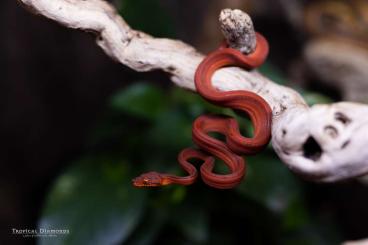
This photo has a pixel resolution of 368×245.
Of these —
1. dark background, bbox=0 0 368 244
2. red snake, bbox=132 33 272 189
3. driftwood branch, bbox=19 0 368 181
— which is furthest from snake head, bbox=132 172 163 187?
dark background, bbox=0 0 368 244

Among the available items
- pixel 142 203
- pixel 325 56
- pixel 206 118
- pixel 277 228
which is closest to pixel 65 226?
pixel 142 203

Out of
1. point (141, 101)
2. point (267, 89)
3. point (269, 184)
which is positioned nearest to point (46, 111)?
point (141, 101)

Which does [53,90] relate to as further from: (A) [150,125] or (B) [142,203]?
(B) [142,203]

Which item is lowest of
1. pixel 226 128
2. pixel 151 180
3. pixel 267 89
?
pixel 151 180

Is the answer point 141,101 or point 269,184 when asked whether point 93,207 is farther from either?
point 269,184

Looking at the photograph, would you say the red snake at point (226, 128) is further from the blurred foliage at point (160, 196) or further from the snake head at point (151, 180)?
the blurred foliage at point (160, 196)

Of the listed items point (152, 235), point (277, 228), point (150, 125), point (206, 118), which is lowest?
point (277, 228)
